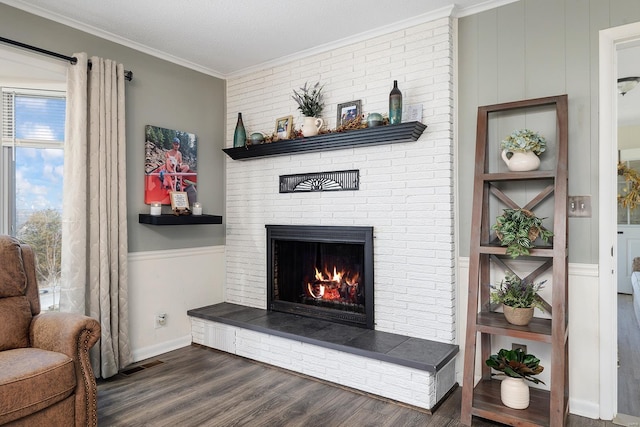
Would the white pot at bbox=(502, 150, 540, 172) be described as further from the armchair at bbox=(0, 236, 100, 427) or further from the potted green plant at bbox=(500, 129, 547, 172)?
the armchair at bbox=(0, 236, 100, 427)

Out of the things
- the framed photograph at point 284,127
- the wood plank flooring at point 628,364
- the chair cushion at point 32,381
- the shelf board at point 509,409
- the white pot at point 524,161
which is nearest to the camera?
the chair cushion at point 32,381

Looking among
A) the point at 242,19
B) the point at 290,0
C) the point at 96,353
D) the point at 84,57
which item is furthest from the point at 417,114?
the point at 96,353

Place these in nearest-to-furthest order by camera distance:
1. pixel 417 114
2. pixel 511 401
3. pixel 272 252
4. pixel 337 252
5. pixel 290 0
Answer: pixel 511 401 < pixel 290 0 < pixel 417 114 < pixel 337 252 < pixel 272 252

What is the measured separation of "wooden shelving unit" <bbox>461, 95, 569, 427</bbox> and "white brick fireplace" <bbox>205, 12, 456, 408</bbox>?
0.27 metres

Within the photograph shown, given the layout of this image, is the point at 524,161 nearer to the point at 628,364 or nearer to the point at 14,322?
the point at 628,364

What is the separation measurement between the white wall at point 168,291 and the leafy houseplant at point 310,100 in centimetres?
165

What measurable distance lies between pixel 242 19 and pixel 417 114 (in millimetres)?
→ 1440

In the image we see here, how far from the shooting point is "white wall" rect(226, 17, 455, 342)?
2811mm

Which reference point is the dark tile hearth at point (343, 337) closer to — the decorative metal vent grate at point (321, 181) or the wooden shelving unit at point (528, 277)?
the wooden shelving unit at point (528, 277)

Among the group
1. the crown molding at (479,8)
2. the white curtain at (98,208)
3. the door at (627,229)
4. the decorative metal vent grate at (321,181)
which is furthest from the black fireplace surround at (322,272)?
the door at (627,229)

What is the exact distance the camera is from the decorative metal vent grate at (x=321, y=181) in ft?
10.6

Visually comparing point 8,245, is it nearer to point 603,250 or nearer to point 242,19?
point 242,19

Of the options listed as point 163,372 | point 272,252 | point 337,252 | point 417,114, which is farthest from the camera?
point 272,252

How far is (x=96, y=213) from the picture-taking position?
295 centimetres
